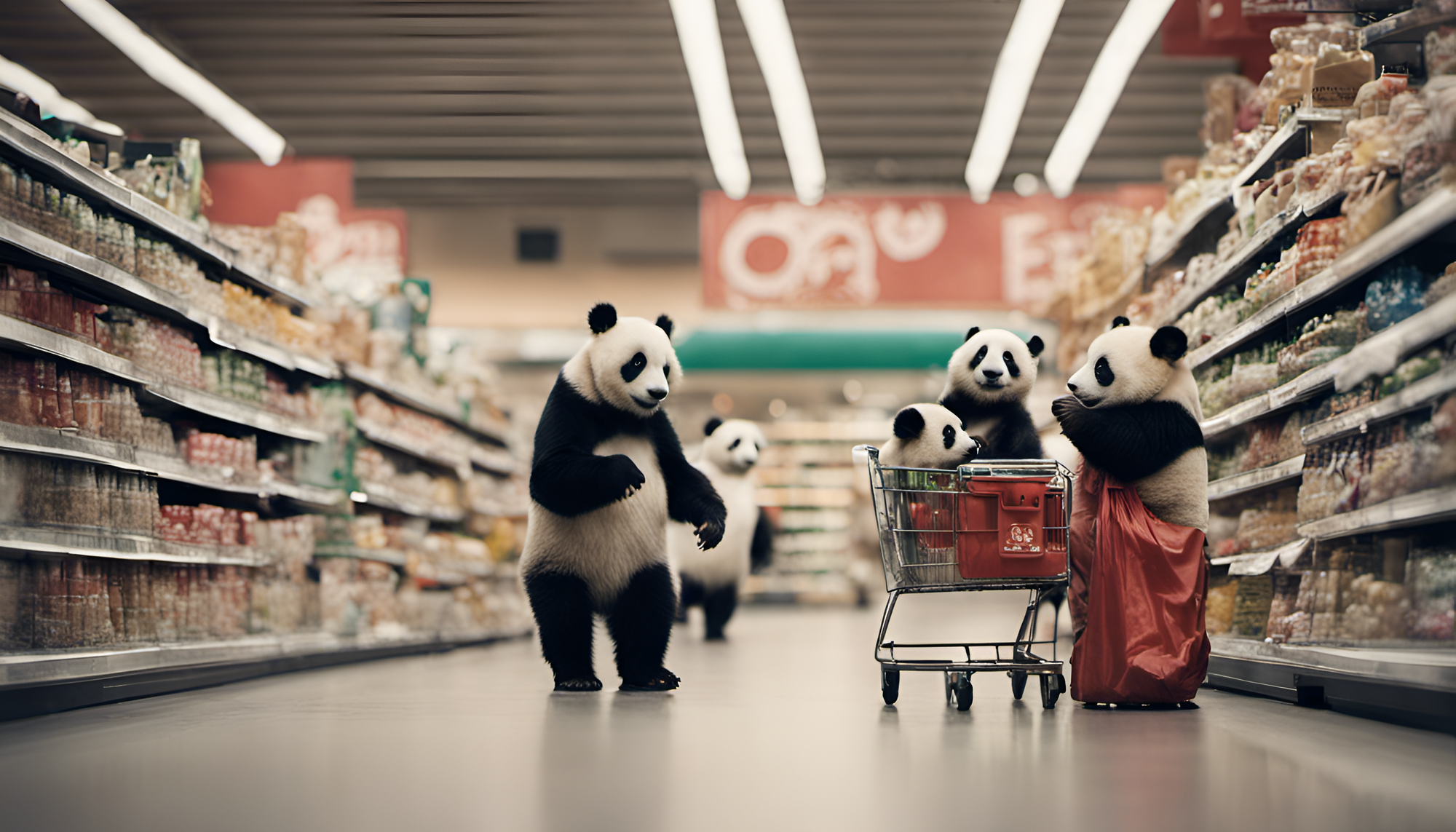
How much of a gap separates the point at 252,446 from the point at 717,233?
553 cm

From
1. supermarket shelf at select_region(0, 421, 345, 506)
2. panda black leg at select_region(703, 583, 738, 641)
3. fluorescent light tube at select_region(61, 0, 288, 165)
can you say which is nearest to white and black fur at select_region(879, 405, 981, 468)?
supermarket shelf at select_region(0, 421, 345, 506)

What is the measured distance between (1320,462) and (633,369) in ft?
7.06

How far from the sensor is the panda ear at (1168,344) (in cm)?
372

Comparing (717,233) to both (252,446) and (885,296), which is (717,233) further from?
(252,446)

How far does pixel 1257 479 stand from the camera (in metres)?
4.30

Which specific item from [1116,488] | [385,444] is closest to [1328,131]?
[1116,488]

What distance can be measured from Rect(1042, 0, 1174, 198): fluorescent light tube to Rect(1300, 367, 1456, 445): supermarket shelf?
17.0 feet

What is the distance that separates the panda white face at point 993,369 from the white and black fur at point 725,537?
372 cm

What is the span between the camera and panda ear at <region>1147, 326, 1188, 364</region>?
3.72 m

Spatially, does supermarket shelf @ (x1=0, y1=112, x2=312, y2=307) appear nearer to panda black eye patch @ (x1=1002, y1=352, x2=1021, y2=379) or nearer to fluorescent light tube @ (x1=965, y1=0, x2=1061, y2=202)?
panda black eye patch @ (x1=1002, y1=352, x2=1021, y2=379)

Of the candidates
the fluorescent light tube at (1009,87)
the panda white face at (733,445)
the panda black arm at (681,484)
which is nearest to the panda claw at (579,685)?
the panda black arm at (681,484)

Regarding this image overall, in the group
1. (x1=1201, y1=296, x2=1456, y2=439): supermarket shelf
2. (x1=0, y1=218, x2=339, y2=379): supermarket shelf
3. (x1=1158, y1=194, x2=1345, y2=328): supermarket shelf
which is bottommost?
(x1=1201, y1=296, x2=1456, y2=439): supermarket shelf

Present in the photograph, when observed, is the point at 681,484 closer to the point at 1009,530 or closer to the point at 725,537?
the point at 1009,530

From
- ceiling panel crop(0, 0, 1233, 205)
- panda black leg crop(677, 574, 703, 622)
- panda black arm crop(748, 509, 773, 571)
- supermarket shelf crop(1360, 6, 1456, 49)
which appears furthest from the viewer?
panda black arm crop(748, 509, 773, 571)
